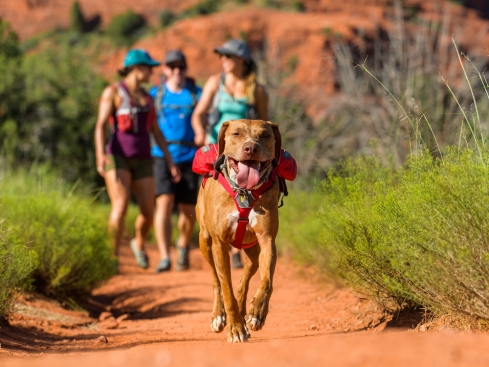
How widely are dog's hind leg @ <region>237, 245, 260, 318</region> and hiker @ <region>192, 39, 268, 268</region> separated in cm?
287

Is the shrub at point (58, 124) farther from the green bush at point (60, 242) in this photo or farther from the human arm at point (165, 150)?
the green bush at point (60, 242)

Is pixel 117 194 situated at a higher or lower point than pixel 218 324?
lower

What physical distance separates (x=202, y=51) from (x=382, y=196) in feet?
196

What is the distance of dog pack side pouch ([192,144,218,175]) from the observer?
21.2 ft

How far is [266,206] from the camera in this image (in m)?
6.00

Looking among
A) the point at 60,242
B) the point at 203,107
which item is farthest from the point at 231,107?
the point at 60,242

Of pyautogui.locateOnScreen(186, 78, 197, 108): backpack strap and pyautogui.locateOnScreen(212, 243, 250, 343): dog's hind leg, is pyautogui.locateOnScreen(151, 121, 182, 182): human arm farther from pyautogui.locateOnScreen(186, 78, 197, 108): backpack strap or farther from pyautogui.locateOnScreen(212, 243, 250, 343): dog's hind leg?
pyautogui.locateOnScreen(212, 243, 250, 343): dog's hind leg

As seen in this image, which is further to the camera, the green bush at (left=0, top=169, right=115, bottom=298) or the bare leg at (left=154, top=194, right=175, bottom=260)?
the bare leg at (left=154, top=194, right=175, bottom=260)

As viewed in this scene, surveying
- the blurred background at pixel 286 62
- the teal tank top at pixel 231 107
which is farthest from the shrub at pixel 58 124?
the teal tank top at pixel 231 107

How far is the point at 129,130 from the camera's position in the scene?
10.2 m

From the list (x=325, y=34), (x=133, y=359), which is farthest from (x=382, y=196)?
(x=325, y=34)

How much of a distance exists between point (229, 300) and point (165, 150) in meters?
5.04

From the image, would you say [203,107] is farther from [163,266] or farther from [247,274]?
[247,274]

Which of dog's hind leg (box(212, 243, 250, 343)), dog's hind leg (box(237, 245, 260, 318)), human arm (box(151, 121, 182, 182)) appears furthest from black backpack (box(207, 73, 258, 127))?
dog's hind leg (box(212, 243, 250, 343))
